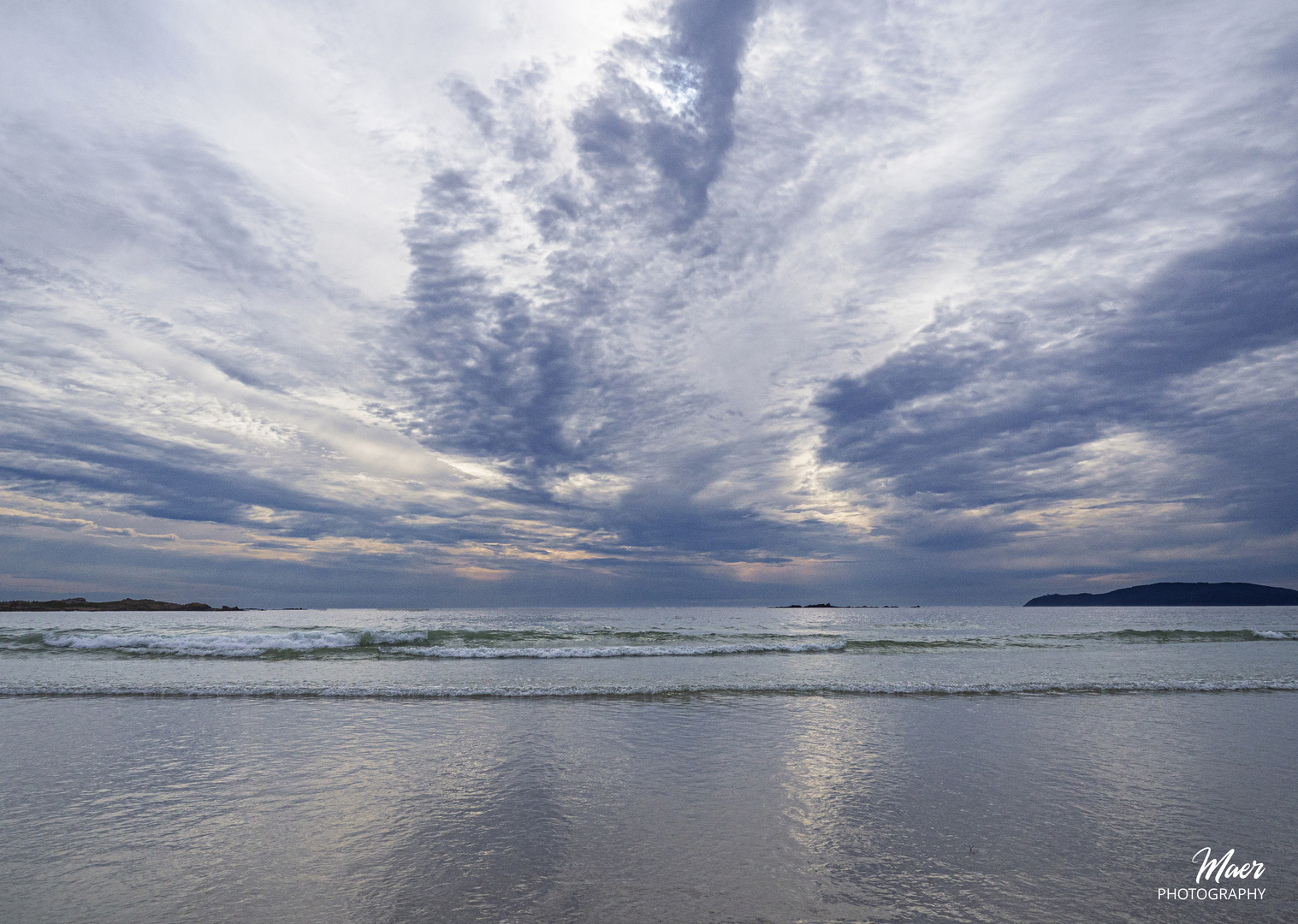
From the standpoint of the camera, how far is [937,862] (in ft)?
19.6

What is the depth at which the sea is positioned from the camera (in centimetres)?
529

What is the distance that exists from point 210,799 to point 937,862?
8.48 metres

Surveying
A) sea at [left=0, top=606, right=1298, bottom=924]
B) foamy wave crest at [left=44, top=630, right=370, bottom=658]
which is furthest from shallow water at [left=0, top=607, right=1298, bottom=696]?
sea at [left=0, top=606, right=1298, bottom=924]

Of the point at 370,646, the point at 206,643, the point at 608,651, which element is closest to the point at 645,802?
the point at 608,651

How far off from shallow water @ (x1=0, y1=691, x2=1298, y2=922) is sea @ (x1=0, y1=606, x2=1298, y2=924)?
0.13 feet

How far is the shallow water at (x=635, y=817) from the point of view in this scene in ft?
17.1

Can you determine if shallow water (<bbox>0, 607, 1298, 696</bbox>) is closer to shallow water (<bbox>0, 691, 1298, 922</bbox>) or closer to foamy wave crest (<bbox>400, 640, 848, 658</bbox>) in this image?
foamy wave crest (<bbox>400, 640, 848, 658</bbox>)

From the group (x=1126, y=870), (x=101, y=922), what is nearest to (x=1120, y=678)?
(x=1126, y=870)

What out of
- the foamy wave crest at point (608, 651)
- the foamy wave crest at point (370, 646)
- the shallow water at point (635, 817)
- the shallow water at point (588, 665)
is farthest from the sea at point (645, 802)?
the foamy wave crest at point (370, 646)

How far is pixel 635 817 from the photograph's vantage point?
7.19 meters

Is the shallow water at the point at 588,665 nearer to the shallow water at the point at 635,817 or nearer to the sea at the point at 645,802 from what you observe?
the sea at the point at 645,802

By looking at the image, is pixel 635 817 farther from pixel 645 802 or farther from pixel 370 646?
pixel 370 646

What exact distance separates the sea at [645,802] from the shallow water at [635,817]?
40 mm

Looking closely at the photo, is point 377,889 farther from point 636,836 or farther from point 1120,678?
point 1120,678
